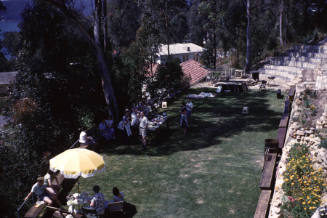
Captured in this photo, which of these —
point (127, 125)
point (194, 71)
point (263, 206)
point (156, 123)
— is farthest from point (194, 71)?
point (263, 206)

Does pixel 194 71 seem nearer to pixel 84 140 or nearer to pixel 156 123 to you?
pixel 156 123

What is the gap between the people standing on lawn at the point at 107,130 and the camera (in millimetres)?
15552

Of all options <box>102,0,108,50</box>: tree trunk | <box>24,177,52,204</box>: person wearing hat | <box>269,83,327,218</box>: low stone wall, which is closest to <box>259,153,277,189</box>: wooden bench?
<box>269,83,327,218</box>: low stone wall

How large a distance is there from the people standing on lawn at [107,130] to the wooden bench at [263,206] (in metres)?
8.92

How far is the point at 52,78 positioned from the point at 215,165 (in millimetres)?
8833

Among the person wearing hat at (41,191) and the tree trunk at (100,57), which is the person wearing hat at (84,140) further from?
the person wearing hat at (41,191)

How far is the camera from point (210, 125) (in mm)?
17266

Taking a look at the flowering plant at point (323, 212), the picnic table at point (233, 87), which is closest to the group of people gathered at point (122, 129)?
the flowering plant at point (323, 212)

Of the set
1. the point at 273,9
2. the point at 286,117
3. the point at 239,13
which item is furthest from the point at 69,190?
the point at 273,9

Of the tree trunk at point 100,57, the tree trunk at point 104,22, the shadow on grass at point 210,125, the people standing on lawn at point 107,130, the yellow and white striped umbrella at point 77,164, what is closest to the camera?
the yellow and white striped umbrella at point 77,164

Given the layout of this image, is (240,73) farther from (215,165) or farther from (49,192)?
(49,192)

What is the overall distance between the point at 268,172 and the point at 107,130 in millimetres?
8596

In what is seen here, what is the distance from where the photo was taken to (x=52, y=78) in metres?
15.4

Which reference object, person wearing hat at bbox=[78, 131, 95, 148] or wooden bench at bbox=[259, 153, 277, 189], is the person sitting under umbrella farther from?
person wearing hat at bbox=[78, 131, 95, 148]
